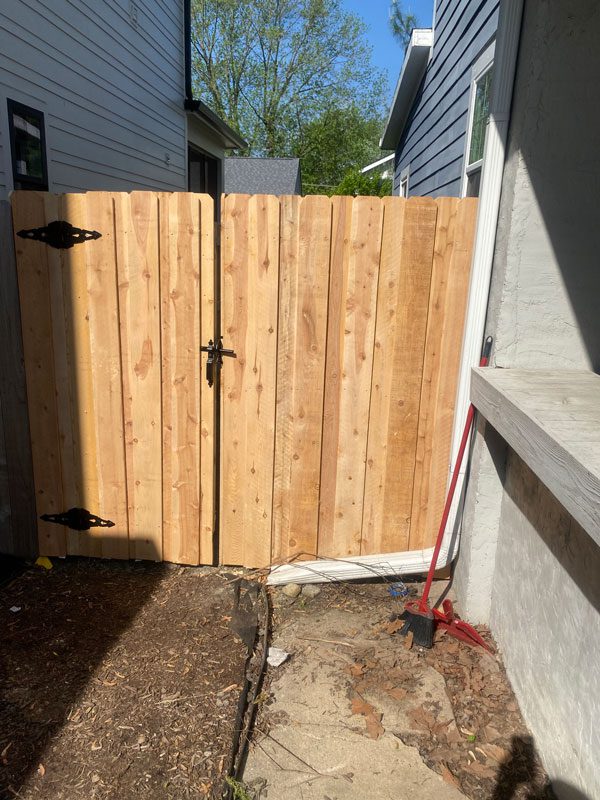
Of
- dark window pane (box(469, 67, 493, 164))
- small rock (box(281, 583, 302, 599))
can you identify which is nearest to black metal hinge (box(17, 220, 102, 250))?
small rock (box(281, 583, 302, 599))

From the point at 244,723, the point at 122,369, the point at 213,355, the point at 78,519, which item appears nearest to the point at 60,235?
the point at 122,369

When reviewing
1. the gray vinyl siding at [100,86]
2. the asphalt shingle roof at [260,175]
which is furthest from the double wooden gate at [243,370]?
the asphalt shingle roof at [260,175]

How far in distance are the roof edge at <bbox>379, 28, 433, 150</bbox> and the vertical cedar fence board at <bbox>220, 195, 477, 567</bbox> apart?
5.96 m

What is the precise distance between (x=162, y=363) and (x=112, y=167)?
5127 millimetres

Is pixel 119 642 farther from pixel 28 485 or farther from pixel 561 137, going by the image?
pixel 561 137

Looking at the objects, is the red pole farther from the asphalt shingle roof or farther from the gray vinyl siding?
the asphalt shingle roof

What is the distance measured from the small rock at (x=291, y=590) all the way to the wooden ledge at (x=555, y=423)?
55.7 inches

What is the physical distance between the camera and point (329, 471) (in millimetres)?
3252

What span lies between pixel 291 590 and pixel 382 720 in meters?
0.96

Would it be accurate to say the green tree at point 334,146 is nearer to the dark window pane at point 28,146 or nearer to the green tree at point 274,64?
the green tree at point 274,64

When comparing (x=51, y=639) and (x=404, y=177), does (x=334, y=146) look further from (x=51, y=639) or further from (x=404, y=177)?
(x=51, y=639)

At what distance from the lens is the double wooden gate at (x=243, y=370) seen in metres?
2.97

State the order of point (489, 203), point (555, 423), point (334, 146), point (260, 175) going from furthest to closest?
1. point (334, 146)
2. point (260, 175)
3. point (489, 203)
4. point (555, 423)

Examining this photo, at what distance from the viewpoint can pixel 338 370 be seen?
3.12m
